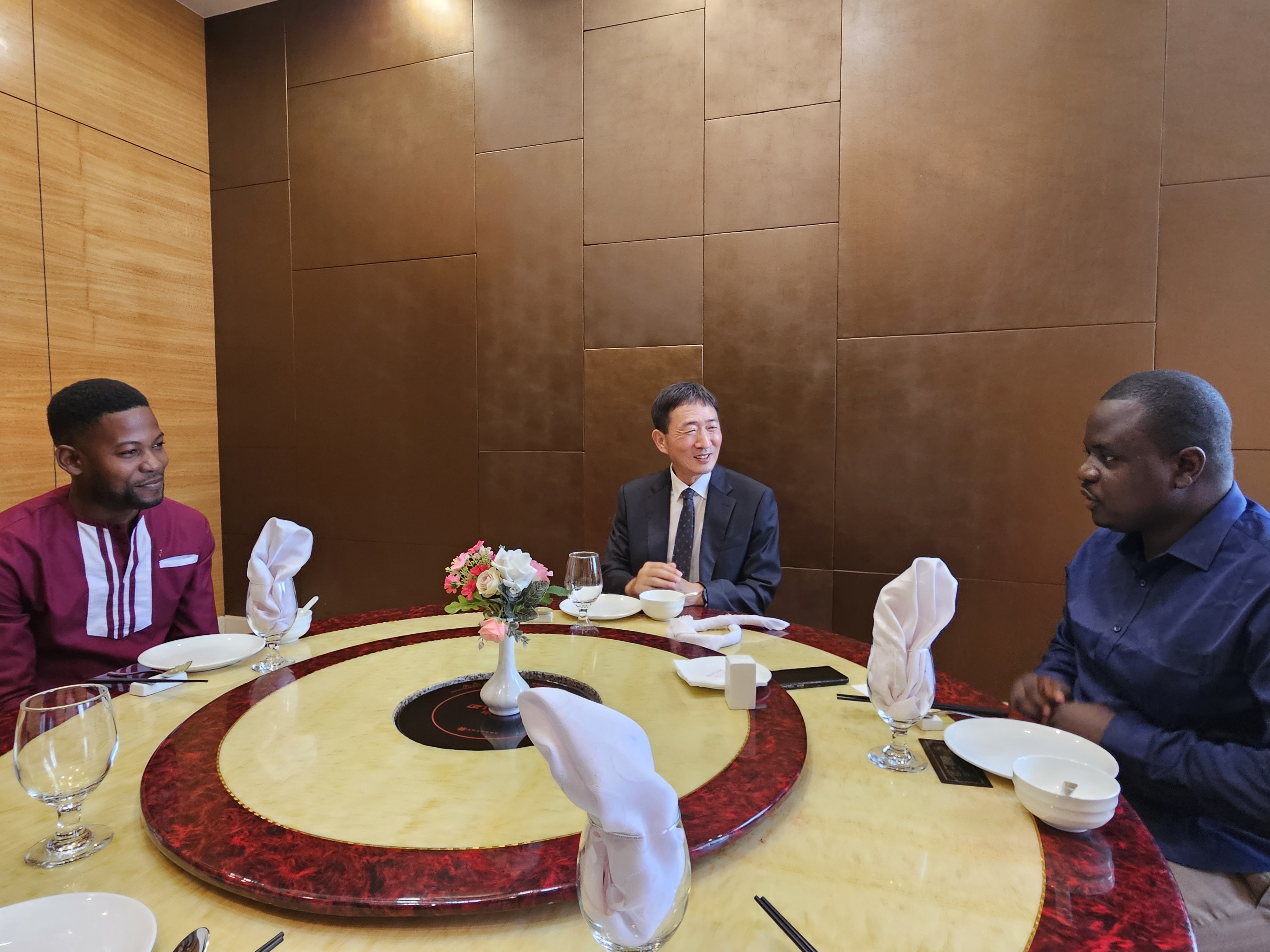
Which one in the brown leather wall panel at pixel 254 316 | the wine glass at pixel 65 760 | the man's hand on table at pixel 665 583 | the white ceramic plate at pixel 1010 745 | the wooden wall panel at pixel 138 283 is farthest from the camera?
the brown leather wall panel at pixel 254 316

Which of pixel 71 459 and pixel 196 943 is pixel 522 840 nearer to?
pixel 196 943

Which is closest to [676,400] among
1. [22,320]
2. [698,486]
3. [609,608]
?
[698,486]

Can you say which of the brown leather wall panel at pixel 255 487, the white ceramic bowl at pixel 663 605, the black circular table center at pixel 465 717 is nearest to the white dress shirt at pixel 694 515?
the white ceramic bowl at pixel 663 605

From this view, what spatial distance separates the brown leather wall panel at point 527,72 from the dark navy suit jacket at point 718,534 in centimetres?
183

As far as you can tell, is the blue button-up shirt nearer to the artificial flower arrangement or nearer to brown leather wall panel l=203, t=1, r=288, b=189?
the artificial flower arrangement

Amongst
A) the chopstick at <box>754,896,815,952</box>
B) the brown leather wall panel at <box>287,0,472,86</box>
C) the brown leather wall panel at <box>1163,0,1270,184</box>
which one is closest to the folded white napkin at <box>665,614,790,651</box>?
the chopstick at <box>754,896,815,952</box>

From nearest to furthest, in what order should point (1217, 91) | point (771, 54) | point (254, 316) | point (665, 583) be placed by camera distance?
1. point (665, 583)
2. point (1217, 91)
3. point (771, 54)
4. point (254, 316)

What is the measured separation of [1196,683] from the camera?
1.34m

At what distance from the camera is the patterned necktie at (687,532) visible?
275cm

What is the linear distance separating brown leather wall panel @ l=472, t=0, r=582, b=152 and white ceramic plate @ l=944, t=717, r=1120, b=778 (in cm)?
307

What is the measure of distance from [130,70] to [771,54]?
326cm

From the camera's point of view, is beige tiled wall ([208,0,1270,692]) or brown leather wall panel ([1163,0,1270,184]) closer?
brown leather wall panel ([1163,0,1270,184])

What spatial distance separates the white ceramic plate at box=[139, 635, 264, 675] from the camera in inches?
62.5

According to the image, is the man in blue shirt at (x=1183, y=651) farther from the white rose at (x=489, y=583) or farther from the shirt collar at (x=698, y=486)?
the shirt collar at (x=698, y=486)
